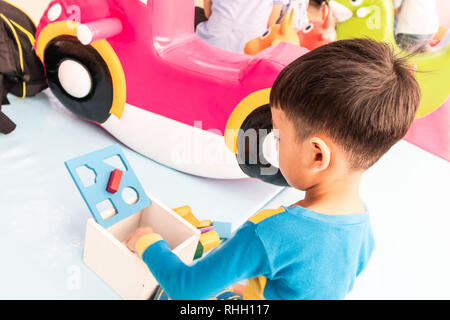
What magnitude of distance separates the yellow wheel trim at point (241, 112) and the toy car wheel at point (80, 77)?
314 mm

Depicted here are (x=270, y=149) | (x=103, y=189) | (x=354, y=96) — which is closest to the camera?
(x=354, y=96)

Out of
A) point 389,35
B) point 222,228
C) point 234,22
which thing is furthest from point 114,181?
point 389,35

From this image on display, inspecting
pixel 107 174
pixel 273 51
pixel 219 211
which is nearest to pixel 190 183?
pixel 219 211

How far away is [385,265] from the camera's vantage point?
937mm

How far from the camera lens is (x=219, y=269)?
1.66 ft

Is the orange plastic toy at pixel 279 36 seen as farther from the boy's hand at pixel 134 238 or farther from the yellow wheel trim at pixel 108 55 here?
the boy's hand at pixel 134 238

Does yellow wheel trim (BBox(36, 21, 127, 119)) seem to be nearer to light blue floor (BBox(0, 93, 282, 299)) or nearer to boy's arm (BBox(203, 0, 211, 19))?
light blue floor (BBox(0, 93, 282, 299))

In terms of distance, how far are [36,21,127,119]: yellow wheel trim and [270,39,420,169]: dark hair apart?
58 cm

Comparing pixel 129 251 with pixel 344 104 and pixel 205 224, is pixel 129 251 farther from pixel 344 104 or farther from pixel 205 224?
pixel 344 104

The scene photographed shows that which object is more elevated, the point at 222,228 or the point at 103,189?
the point at 103,189

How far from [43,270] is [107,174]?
207mm

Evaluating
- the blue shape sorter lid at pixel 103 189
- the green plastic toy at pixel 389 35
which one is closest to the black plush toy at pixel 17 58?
the blue shape sorter lid at pixel 103 189

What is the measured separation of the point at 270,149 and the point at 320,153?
0.39 metres

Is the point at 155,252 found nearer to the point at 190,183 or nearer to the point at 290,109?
the point at 290,109
